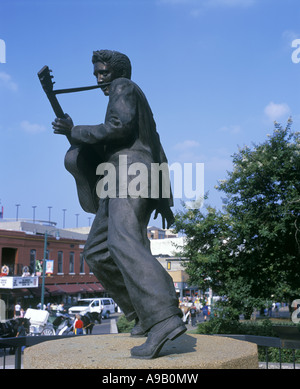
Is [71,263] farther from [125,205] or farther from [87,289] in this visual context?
[125,205]

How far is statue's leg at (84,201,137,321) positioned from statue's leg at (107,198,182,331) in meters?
0.49

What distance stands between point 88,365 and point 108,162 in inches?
74.4

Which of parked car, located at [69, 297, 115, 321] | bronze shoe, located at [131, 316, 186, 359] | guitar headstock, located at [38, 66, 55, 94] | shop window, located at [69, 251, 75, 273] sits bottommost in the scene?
parked car, located at [69, 297, 115, 321]

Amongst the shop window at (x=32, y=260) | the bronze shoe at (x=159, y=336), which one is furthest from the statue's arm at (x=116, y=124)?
the shop window at (x=32, y=260)

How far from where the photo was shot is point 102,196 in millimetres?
4090

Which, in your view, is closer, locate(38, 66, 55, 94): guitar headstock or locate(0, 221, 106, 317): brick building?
locate(38, 66, 55, 94): guitar headstock

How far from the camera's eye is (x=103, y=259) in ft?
13.8

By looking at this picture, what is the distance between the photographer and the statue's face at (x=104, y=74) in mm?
4324

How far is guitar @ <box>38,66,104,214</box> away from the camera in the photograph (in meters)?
4.18

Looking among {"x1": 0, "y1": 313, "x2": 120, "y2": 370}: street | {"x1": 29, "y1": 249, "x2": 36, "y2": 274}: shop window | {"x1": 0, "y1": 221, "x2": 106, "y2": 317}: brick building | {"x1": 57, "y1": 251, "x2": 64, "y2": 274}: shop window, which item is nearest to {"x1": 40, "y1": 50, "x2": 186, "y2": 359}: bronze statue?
{"x1": 0, "y1": 313, "x2": 120, "y2": 370}: street

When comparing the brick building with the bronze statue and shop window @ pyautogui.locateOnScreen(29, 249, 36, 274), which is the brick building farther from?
the bronze statue

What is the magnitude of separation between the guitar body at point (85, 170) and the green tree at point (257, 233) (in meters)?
9.14
